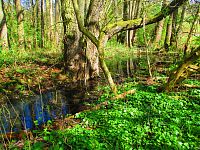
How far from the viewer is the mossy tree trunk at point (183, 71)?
5.57 m

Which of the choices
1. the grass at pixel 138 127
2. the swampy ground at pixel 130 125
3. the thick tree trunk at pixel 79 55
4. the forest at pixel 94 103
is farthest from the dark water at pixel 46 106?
the grass at pixel 138 127

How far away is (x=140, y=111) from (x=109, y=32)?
3726mm

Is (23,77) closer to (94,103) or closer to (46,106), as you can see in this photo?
(46,106)

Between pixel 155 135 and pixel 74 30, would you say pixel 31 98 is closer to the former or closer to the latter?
pixel 74 30

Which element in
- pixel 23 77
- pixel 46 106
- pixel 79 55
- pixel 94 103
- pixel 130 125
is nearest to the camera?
pixel 130 125

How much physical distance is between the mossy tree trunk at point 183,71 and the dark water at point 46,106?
8.08 feet

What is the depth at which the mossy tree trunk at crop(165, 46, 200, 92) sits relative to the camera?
18.3 ft

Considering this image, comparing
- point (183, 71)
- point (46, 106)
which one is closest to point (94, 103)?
point (46, 106)

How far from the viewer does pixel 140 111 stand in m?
5.32

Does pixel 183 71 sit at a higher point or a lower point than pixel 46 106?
higher

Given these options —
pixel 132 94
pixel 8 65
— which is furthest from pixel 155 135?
pixel 8 65

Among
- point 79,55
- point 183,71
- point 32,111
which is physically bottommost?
point 32,111

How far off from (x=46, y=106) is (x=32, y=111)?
479 mm

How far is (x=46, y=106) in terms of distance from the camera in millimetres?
7160
